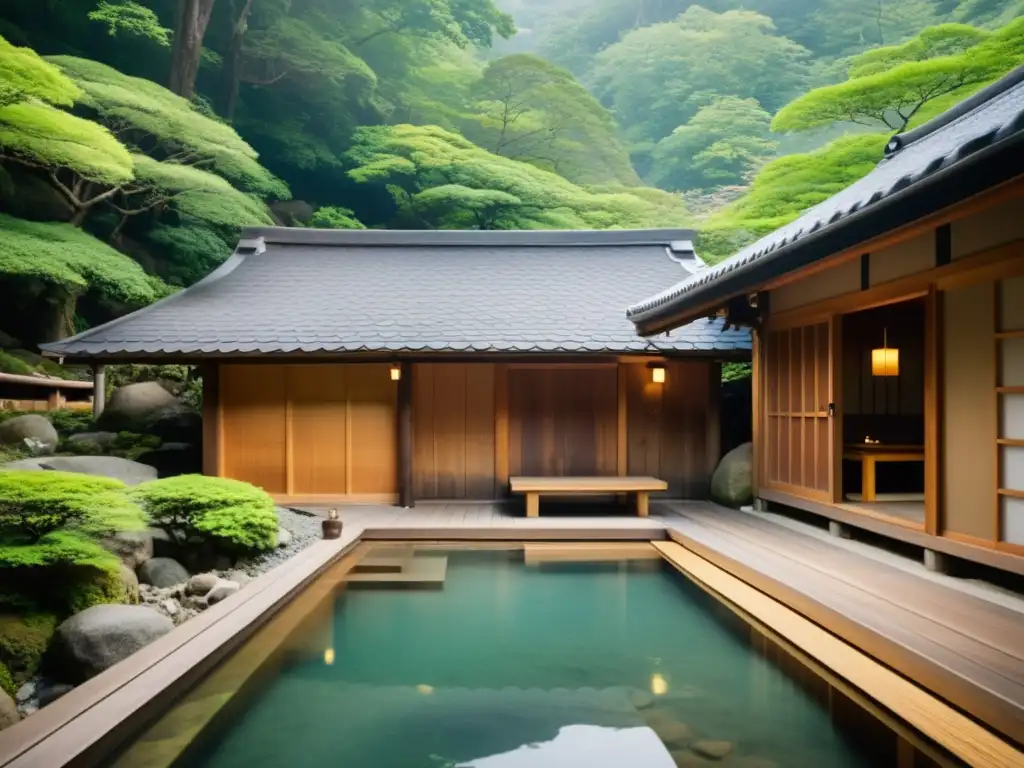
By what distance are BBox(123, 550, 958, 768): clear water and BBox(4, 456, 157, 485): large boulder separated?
11.2 feet

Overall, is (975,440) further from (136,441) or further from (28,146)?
(28,146)

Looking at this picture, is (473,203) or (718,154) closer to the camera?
(473,203)

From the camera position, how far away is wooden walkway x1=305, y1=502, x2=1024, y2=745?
283 cm

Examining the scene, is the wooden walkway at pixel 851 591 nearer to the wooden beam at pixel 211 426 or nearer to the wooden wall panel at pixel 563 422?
the wooden wall panel at pixel 563 422

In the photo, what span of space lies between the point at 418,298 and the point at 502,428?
228 cm

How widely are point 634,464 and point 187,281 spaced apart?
470 inches

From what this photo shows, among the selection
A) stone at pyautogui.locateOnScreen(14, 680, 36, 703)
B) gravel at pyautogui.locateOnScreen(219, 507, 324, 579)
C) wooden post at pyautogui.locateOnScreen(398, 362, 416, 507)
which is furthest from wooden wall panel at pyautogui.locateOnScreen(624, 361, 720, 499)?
stone at pyautogui.locateOnScreen(14, 680, 36, 703)

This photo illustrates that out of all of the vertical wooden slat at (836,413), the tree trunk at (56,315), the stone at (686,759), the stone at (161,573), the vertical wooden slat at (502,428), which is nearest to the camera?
the stone at (686,759)

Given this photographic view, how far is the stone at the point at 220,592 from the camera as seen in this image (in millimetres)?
4652

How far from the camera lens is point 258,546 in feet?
17.8

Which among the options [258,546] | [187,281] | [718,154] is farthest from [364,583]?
[718,154]

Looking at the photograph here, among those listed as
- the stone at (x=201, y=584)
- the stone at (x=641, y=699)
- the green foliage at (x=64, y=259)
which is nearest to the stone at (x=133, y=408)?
the green foliage at (x=64, y=259)

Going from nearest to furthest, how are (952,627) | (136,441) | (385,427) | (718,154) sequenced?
(952,627)
(385,427)
(136,441)
(718,154)

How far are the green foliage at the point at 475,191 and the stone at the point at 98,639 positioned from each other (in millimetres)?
14852
